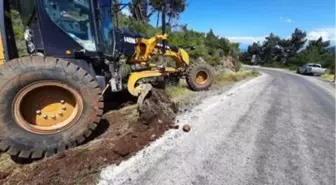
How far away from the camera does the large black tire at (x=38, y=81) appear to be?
9.53 ft

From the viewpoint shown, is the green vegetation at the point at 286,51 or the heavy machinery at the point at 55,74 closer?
the heavy machinery at the point at 55,74

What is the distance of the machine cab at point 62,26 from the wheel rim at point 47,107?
79 centimetres

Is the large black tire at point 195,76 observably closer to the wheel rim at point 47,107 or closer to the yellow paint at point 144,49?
the yellow paint at point 144,49

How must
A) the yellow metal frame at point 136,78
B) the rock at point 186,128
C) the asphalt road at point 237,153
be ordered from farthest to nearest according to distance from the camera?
1. the yellow metal frame at point 136,78
2. the rock at point 186,128
3. the asphalt road at point 237,153

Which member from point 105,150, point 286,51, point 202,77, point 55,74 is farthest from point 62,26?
point 286,51

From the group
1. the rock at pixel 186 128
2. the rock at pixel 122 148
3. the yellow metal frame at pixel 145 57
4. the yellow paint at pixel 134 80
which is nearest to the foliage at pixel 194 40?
the yellow metal frame at pixel 145 57

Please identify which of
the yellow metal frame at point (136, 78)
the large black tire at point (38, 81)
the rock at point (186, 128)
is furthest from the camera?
the yellow metal frame at point (136, 78)

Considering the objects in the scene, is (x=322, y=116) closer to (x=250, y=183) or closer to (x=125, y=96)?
(x=250, y=183)

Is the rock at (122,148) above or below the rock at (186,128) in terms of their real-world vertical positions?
above

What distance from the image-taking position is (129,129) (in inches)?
153

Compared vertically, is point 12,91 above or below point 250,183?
above

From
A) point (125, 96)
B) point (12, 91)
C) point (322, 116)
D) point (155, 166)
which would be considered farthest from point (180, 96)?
point (12, 91)

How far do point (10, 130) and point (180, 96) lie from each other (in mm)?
4522

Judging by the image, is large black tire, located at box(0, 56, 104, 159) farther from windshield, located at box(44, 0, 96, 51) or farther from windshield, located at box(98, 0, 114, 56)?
windshield, located at box(98, 0, 114, 56)
